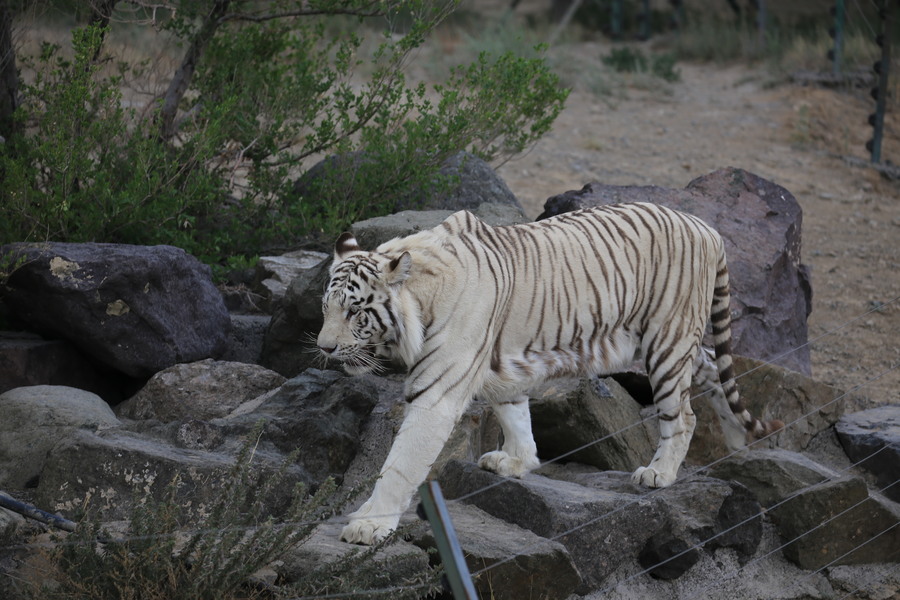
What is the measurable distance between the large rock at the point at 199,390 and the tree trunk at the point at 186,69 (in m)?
2.40

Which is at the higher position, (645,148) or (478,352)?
(478,352)

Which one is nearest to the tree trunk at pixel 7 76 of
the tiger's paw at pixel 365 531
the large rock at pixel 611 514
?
the large rock at pixel 611 514

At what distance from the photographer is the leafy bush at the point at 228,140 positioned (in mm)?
6805

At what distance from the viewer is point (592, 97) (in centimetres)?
1655

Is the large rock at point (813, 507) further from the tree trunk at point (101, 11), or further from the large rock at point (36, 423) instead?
the tree trunk at point (101, 11)

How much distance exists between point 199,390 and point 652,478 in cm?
249

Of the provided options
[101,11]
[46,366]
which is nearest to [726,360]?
[46,366]

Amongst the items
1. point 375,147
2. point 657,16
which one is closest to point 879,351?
point 375,147

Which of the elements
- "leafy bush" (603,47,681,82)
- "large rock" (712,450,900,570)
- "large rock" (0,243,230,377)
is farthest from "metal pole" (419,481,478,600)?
"leafy bush" (603,47,681,82)

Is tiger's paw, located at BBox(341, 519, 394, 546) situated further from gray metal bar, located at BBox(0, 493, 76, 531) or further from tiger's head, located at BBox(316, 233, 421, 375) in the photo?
gray metal bar, located at BBox(0, 493, 76, 531)

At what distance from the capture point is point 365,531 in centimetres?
435

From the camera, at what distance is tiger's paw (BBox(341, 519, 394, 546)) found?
14.2 ft

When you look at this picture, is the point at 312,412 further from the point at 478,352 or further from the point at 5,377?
the point at 5,377

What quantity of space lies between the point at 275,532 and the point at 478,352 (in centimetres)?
117
